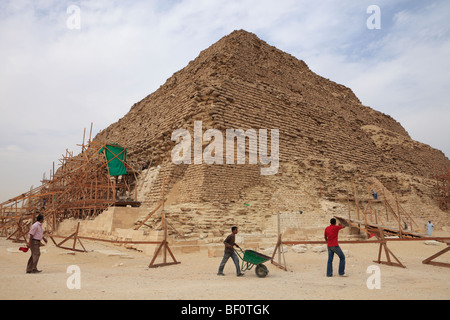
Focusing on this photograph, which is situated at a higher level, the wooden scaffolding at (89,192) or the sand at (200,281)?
the wooden scaffolding at (89,192)

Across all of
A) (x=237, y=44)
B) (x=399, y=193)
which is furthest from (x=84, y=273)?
(x=399, y=193)

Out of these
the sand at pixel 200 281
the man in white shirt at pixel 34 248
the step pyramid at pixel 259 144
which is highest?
the step pyramid at pixel 259 144

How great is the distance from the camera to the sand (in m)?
3.98

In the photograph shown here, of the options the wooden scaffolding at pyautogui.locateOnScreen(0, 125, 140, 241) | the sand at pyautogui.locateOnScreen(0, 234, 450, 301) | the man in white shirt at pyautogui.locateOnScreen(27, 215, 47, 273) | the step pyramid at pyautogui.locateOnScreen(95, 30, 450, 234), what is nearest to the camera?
the sand at pyautogui.locateOnScreen(0, 234, 450, 301)

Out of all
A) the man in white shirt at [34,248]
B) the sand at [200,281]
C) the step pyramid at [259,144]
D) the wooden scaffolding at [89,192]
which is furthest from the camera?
the wooden scaffolding at [89,192]

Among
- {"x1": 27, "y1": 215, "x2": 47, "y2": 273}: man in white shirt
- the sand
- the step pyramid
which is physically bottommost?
the sand

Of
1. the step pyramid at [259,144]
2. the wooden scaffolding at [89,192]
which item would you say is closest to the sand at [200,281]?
the step pyramid at [259,144]

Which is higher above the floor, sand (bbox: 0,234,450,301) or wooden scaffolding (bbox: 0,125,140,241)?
wooden scaffolding (bbox: 0,125,140,241)

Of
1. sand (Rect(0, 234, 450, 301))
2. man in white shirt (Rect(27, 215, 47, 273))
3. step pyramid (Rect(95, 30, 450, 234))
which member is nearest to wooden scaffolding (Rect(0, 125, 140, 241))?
step pyramid (Rect(95, 30, 450, 234))

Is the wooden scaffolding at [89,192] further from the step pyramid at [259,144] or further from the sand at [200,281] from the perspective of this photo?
the sand at [200,281]

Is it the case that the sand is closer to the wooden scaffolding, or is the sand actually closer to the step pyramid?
the step pyramid

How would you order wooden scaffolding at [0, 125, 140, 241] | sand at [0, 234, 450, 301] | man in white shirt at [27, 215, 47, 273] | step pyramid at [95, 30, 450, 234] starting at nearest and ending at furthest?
sand at [0, 234, 450, 301] → man in white shirt at [27, 215, 47, 273] → step pyramid at [95, 30, 450, 234] → wooden scaffolding at [0, 125, 140, 241]

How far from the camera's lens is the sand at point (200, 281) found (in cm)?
398

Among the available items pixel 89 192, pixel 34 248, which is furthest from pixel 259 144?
pixel 34 248
